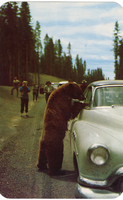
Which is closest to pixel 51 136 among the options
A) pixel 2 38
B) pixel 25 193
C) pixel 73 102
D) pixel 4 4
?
pixel 73 102

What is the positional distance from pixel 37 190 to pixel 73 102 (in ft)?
4.04

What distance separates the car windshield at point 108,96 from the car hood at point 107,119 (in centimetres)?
9

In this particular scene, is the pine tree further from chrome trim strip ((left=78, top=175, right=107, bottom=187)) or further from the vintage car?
chrome trim strip ((left=78, top=175, right=107, bottom=187))

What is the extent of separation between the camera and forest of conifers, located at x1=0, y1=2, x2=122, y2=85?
248cm

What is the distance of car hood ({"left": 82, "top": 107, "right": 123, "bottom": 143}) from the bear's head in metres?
0.34

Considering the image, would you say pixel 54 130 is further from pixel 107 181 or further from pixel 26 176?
pixel 107 181

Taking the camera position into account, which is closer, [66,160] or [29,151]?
[66,160]

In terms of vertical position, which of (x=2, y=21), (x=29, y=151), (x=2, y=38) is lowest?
(x=29, y=151)

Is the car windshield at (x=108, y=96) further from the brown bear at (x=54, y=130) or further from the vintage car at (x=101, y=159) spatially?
the brown bear at (x=54, y=130)

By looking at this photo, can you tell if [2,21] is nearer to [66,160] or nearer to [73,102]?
[73,102]

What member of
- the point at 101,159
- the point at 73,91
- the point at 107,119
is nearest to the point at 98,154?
the point at 101,159

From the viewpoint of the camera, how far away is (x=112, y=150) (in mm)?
1697

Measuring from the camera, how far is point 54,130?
2.54 meters

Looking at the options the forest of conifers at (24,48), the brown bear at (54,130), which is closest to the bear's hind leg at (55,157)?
the brown bear at (54,130)
